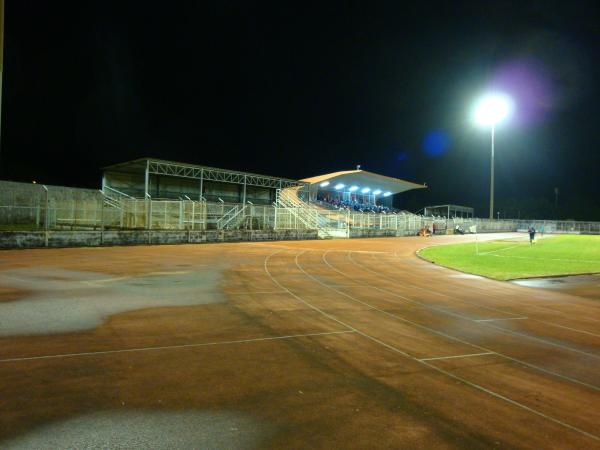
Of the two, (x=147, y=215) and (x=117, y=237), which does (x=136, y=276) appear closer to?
(x=117, y=237)

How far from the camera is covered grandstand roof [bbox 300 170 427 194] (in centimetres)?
6813

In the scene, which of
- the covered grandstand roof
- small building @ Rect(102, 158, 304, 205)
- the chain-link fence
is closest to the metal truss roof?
small building @ Rect(102, 158, 304, 205)

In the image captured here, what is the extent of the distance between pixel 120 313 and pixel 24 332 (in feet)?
6.04

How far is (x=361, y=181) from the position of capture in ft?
246

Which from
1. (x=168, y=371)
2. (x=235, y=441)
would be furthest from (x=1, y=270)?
(x=235, y=441)

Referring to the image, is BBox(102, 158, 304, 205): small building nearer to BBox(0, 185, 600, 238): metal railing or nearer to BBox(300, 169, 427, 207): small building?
BBox(0, 185, 600, 238): metal railing

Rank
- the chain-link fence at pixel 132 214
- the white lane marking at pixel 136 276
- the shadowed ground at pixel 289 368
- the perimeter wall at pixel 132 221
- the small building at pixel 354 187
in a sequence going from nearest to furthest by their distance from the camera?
the shadowed ground at pixel 289 368, the white lane marking at pixel 136 276, the perimeter wall at pixel 132 221, the chain-link fence at pixel 132 214, the small building at pixel 354 187

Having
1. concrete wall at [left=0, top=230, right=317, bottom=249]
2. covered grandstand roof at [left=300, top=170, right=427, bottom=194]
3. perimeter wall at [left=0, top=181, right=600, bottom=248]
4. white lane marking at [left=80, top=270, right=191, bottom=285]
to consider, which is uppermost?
covered grandstand roof at [left=300, top=170, right=427, bottom=194]

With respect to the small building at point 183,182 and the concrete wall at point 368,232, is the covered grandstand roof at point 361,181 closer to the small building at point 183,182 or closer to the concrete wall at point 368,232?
the small building at point 183,182

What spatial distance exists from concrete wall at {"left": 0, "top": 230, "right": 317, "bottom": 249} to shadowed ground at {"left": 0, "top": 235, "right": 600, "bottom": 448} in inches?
476

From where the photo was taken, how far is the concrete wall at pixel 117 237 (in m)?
22.0

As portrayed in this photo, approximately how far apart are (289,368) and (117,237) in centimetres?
2298

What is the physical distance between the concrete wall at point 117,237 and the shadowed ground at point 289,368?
12.1 metres

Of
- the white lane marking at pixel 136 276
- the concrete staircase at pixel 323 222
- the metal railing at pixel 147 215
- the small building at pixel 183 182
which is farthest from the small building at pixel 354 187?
the white lane marking at pixel 136 276
